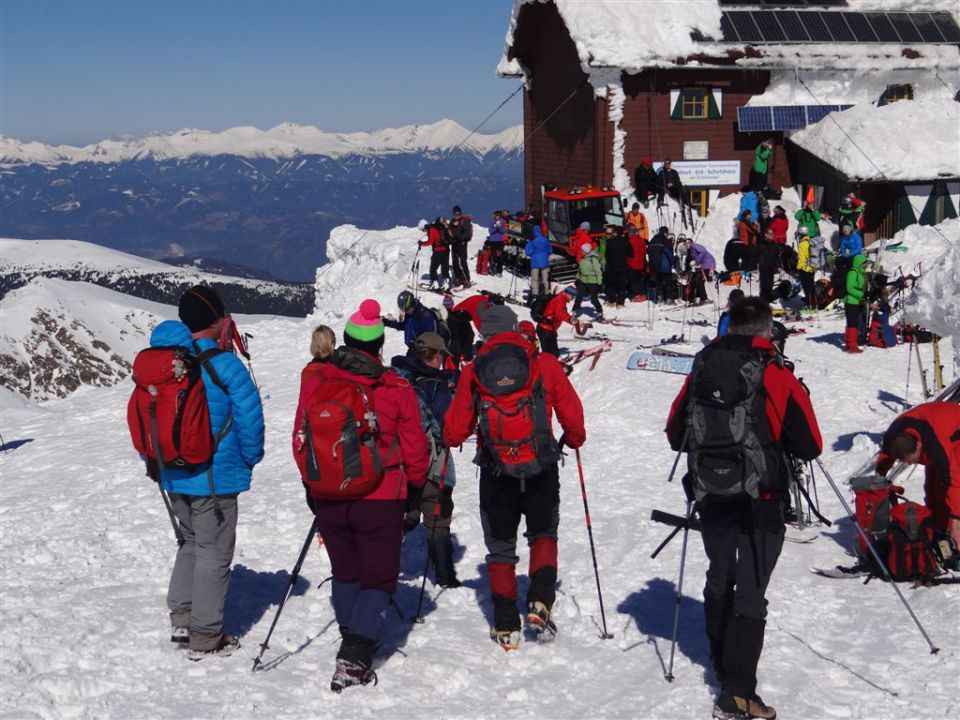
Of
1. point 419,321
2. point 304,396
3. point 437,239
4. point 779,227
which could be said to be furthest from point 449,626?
point 779,227

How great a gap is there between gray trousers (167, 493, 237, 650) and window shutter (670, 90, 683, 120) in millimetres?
23309

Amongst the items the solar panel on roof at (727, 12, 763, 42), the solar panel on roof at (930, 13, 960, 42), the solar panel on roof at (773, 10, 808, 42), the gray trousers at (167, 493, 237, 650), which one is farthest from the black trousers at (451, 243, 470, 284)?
the gray trousers at (167, 493, 237, 650)

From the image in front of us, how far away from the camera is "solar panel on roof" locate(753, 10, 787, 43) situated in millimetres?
26797

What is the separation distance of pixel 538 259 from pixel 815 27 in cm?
1268

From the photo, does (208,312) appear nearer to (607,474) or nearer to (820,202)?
(607,474)

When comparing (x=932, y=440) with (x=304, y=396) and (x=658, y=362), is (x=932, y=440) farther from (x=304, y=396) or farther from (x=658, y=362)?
(x=658, y=362)

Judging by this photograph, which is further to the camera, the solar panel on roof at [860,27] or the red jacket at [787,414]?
the solar panel on roof at [860,27]

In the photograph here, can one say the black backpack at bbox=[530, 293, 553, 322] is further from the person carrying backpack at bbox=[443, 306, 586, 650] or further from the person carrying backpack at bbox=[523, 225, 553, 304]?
the person carrying backpack at bbox=[443, 306, 586, 650]

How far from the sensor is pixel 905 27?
91.5ft

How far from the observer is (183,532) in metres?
5.62

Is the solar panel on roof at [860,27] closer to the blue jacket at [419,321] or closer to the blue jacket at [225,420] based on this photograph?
the blue jacket at [419,321]

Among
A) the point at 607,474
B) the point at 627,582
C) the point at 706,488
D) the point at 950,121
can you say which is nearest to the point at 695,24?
the point at 950,121

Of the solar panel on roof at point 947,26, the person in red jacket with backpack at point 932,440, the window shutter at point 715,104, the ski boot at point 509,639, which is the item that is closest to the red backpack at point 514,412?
the ski boot at point 509,639

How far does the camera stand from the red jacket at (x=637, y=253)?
20.7 m
